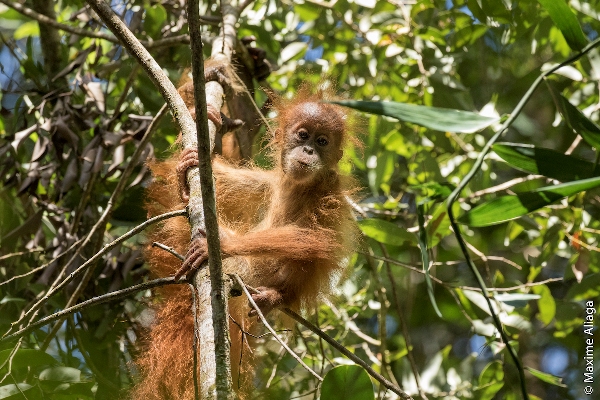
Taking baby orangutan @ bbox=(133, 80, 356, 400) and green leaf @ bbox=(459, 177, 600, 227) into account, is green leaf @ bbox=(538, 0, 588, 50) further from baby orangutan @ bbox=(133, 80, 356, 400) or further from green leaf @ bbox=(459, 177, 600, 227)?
baby orangutan @ bbox=(133, 80, 356, 400)

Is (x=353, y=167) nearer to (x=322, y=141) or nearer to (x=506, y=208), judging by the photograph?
(x=322, y=141)

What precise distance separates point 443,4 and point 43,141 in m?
2.85

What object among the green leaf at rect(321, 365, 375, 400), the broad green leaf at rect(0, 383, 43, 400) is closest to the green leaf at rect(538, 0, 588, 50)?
the green leaf at rect(321, 365, 375, 400)

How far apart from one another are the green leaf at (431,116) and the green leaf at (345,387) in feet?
2.76

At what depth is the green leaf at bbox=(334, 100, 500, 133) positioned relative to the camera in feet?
5.13

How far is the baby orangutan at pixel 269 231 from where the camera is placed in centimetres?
327

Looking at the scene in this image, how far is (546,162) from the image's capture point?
1.72m

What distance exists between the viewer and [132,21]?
13.9 feet

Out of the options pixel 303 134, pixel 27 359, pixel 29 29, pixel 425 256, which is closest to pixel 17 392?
pixel 27 359

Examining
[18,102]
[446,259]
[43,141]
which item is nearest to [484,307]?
[446,259]

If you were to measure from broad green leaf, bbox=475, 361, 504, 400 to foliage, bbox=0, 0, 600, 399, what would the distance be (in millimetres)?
11

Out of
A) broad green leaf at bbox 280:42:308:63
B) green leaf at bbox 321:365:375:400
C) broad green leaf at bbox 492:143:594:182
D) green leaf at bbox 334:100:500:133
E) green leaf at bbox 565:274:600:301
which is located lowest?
green leaf at bbox 565:274:600:301

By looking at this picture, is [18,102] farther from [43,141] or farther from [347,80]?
[347,80]

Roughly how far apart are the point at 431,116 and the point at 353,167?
9.47ft
